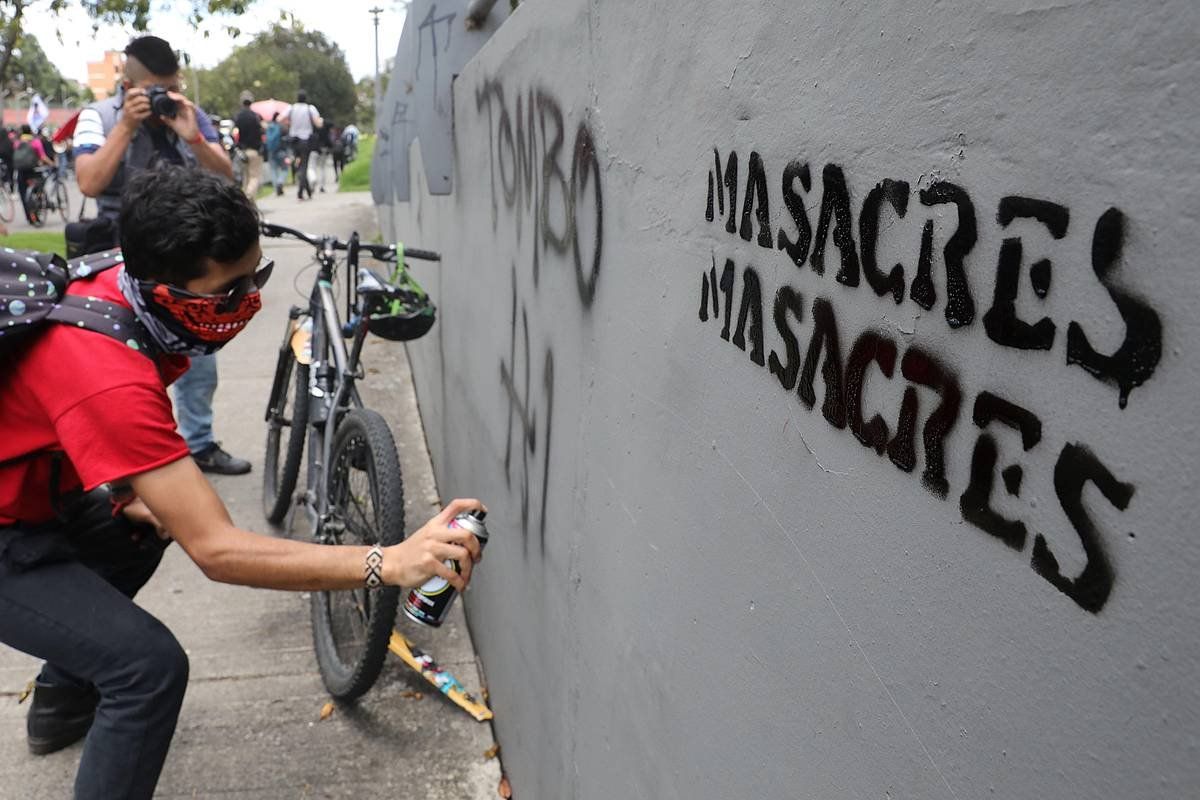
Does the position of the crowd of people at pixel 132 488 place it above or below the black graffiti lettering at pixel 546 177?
below

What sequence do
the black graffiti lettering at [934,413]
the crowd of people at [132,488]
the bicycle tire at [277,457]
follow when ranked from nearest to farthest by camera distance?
1. the black graffiti lettering at [934,413]
2. the crowd of people at [132,488]
3. the bicycle tire at [277,457]

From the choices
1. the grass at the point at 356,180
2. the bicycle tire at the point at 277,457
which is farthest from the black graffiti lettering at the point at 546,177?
the grass at the point at 356,180

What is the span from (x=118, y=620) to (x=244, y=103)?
55.3ft

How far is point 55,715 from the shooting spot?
2982 millimetres

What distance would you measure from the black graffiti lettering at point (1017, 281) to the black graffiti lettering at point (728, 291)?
1.63ft

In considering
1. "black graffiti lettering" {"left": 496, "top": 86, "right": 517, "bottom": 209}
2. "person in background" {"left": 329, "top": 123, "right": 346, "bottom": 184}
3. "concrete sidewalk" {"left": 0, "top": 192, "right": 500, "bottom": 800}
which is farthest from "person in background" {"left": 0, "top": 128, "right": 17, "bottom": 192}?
"black graffiti lettering" {"left": 496, "top": 86, "right": 517, "bottom": 209}

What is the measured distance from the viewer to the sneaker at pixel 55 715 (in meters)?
2.98

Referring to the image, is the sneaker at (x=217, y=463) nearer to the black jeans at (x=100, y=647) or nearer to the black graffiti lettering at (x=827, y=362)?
the black jeans at (x=100, y=647)

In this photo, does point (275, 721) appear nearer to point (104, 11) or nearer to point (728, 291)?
point (728, 291)

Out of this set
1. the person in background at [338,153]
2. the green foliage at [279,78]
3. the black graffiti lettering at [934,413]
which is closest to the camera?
the black graffiti lettering at [934,413]

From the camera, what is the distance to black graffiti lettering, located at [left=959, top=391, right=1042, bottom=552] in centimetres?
A: 76

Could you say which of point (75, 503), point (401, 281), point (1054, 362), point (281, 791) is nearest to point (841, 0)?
point (1054, 362)

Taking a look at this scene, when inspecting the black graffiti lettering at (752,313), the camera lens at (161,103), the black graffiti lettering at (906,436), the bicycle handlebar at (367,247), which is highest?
the camera lens at (161,103)

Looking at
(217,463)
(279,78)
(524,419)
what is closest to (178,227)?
(524,419)
